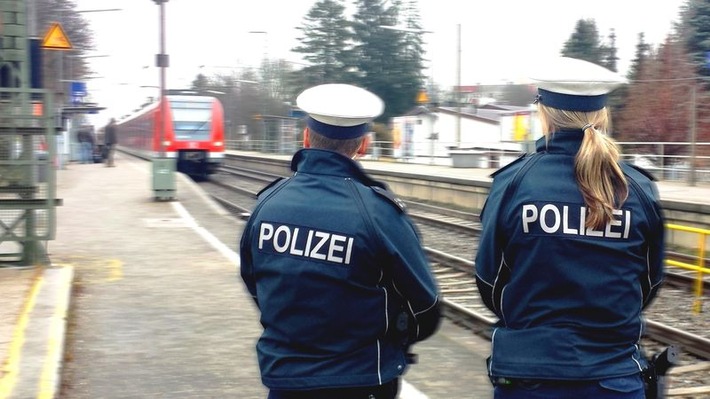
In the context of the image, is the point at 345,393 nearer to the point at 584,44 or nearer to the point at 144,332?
the point at 144,332

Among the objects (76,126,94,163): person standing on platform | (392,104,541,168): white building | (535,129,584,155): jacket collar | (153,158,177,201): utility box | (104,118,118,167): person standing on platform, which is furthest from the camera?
(76,126,94,163): person standing on platform

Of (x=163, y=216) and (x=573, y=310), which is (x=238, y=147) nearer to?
(x=163, y=216)

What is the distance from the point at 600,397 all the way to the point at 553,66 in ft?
3.12

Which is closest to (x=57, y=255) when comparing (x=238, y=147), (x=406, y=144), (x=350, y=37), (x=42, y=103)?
(x=42, y=103)

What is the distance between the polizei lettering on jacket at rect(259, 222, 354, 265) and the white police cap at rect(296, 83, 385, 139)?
33 centimetres

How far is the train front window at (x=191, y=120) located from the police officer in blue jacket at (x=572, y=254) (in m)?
30.5

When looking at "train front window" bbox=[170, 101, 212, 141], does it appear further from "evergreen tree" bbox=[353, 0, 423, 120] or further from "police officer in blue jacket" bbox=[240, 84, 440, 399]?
"evergreen tree" bbox=[353, 0, 423, 120]

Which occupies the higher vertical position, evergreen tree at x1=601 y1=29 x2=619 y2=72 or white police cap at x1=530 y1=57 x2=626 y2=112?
evergreen tree at x1=601 y1=29 x2=619 y2=72

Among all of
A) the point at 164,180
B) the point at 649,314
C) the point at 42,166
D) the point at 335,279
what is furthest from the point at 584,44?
the point at 335,279

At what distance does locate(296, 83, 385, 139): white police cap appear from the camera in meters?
2.75

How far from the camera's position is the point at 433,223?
1880 centimetres

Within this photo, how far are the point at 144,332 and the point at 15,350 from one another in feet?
4.78

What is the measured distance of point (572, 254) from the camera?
2.48 metres

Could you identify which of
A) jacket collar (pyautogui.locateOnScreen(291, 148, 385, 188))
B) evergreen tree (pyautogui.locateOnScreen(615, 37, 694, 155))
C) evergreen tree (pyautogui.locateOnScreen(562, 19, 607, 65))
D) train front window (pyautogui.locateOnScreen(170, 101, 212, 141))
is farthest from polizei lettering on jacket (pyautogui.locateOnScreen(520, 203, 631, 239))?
evergreen tree (pyautogui.locateOnScreen(562, 19, 607, 65))
